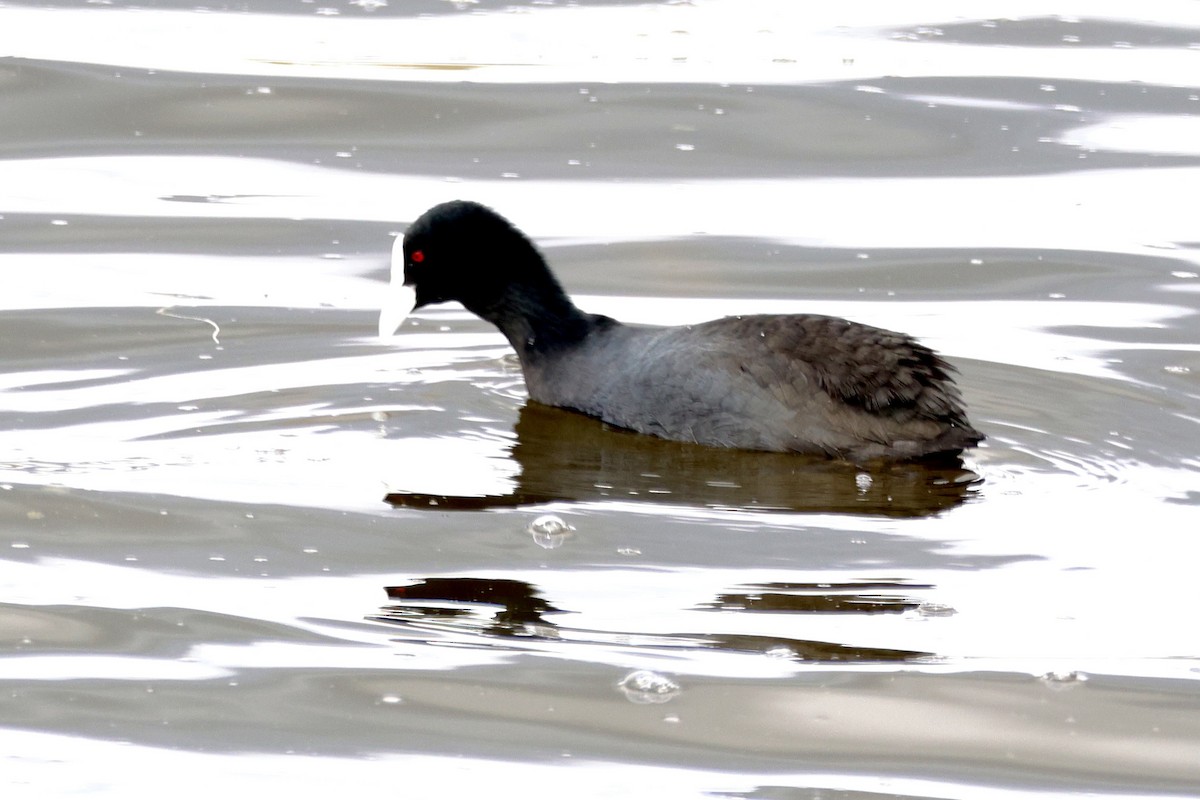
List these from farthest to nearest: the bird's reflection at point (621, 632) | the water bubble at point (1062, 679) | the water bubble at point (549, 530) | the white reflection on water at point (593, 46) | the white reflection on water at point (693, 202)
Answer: the white reflection on water at point (593, 46), the white reflection on water at point (693, 202), the water bubble at point (549, 530), the bird's reflection at point (621, 632), the water bubble at point (1062, 679)

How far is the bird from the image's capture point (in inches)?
230

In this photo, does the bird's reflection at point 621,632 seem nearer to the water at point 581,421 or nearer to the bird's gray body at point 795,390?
the water at point 581,421

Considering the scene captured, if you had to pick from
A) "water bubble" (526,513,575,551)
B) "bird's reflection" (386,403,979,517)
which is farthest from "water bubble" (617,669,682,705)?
"bird's reflection" (386,403,979,517)

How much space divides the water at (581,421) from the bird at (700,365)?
0.11 meters

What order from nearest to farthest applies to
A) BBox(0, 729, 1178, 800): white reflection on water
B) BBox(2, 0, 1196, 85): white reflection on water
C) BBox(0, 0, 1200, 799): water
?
BBox(0, 729, 1178, 800): white reflection on water < BBox(0, 0, 1200, 799): water < BBox(2, 0, 1196, 85): white reflection on water

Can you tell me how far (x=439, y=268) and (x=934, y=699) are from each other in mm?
3030

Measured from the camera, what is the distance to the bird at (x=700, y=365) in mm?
5836

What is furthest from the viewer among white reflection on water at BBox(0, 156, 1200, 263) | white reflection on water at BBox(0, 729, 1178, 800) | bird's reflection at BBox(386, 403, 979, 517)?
white reflection on water at BBox(0, 156, 1200, 263)

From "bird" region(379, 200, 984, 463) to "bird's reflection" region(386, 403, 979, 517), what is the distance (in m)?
0.06

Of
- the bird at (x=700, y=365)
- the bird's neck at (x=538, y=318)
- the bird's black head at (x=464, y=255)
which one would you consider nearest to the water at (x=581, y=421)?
the bird at (x=700, y=365)

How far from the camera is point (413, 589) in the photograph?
4.89 metres

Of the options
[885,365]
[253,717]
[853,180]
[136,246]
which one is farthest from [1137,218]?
[253,717]

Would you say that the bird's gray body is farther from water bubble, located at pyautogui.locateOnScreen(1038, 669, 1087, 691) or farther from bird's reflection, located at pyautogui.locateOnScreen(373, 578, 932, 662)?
water bubble, located at pyautogui.locateOnScreen(1038, 669, 1087, 691)

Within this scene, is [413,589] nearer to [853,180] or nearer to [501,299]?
[501,299]
